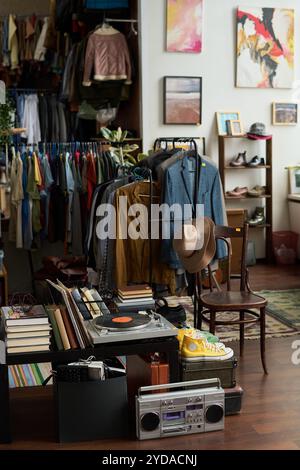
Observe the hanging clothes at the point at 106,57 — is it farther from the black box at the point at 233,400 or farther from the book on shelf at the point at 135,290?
the black box at the point at 233,400

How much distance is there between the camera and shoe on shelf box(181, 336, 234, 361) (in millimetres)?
3264

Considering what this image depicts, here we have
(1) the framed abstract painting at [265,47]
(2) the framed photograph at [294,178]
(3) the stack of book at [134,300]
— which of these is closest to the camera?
(3) the stack of book at [134,300]

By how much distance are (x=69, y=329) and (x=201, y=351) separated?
0.68 meters

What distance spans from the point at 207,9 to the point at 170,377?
5007 millimetres

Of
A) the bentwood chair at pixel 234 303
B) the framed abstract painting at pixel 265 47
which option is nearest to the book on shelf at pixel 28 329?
the bentwood chair at pixel 234 303

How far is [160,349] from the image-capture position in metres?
3.09

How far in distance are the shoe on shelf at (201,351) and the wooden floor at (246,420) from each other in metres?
0.31

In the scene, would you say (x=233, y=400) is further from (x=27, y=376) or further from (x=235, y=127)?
(x=235, y=127)

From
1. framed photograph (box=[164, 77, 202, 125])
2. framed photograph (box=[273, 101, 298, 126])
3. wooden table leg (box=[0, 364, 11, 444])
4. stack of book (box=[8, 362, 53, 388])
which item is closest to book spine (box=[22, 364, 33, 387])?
stack of book (box=[8, 362, 53, 388])

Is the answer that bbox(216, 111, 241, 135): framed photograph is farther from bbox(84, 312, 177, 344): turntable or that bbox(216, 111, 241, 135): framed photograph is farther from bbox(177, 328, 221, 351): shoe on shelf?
bbox(84, 312, 177, 344): turntable

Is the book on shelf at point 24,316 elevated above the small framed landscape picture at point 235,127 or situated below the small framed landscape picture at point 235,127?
below

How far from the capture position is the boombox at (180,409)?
9.81 feet

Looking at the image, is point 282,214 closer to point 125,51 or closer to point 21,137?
point 125,51
